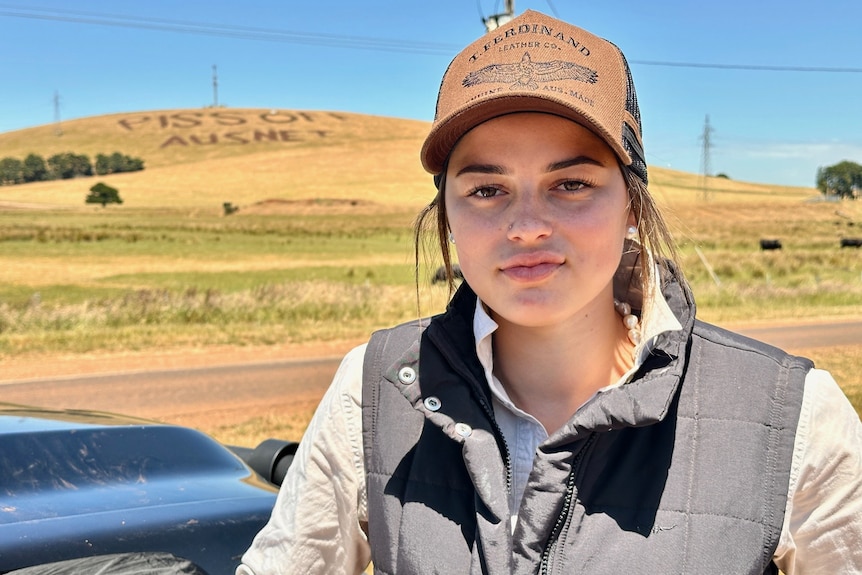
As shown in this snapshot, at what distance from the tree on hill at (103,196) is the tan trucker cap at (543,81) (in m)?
65.6

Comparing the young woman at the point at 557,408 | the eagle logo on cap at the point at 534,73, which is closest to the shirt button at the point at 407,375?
the young woman at the point at 557,408

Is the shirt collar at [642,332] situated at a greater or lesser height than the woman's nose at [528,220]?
lesser

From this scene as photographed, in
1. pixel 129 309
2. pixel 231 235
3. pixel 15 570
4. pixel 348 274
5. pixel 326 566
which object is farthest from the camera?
pixel 231 235

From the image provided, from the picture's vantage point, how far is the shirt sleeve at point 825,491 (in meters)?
1.26

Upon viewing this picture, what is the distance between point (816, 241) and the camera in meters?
44.4

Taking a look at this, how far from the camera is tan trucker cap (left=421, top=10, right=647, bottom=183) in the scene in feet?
4.30

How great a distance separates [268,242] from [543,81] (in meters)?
40.6

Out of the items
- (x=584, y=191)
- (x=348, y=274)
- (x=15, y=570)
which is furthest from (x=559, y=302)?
(x=348, y=274)

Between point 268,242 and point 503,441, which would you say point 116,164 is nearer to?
point 268,242

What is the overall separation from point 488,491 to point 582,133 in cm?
58

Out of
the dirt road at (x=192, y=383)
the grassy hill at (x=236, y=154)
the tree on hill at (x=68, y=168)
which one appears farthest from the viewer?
the tree on hill at (x=68, y=168)

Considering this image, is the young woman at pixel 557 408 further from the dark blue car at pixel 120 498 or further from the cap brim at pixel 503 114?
the dark blue car at pixel 120 498

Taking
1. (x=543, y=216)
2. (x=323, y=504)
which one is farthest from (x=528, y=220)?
(x=323, y=504)

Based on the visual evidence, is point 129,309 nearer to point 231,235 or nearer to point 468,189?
point 468,189
